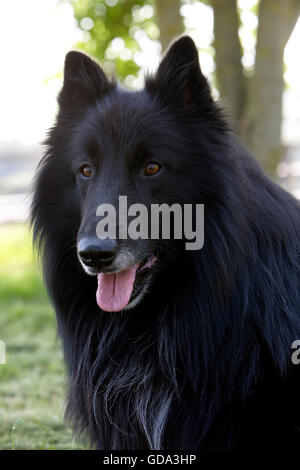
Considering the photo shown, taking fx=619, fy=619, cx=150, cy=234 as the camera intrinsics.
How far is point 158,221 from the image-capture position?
3068 mm

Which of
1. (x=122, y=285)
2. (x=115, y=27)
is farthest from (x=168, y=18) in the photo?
(x=122, y=285)

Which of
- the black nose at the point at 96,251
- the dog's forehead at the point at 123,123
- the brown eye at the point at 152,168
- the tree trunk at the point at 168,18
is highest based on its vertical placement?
the tree trunk at the point at 168,18

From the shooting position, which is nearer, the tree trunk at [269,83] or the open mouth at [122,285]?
the open mouth at [122,285]

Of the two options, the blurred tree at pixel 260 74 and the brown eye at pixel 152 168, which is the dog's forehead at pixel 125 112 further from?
the blurred tree at pixel 260 74

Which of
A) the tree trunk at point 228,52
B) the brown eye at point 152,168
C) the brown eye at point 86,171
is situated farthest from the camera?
the tree trunk at point 228,52

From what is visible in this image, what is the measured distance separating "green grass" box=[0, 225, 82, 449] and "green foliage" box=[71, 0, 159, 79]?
3.71 metres

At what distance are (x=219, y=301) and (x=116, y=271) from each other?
1.72 ft

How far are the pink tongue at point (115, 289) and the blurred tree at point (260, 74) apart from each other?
481 cm

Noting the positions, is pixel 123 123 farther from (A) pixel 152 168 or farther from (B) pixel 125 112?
(A) pixel 152 168

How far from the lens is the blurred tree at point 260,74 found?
7386mm

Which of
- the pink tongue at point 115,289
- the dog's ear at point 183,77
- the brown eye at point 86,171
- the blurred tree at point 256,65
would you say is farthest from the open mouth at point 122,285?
the blurred tree at point 256,65

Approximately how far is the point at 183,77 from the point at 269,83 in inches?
185
